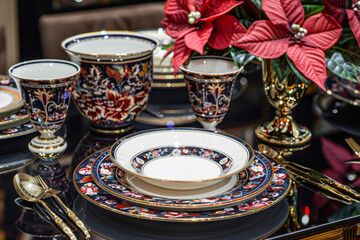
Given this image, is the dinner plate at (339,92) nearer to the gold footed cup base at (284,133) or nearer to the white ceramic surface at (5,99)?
the gold footed cup base at (284,133)

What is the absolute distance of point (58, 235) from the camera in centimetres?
59

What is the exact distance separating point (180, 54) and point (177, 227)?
0.30 meters

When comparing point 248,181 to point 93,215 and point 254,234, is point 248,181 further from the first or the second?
point 93,215

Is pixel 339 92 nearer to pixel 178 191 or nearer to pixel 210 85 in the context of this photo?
pixel 210 85

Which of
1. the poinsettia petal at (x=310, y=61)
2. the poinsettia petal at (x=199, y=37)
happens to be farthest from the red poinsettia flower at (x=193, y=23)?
the poinsettia petal at (x=310, y=61)

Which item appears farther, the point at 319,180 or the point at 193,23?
the point at 193,23

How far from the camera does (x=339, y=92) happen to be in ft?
3.24

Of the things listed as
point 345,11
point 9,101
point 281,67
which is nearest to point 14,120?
point 9,101

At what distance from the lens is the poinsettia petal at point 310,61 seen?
0.73 meters

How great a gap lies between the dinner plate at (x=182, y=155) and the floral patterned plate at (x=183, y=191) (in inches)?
0.4

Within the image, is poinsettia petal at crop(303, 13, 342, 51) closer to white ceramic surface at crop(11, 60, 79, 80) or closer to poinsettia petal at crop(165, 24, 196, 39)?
poinsettia petal at crop(165, 24, 196, 39)

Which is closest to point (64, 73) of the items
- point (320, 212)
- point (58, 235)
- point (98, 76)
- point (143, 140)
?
point (98, 76)

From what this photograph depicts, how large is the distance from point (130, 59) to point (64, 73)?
0.32ft

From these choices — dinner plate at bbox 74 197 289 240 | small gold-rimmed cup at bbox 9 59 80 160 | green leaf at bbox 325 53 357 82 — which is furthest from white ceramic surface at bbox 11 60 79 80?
green leaf at bbox 325 53 357 82
